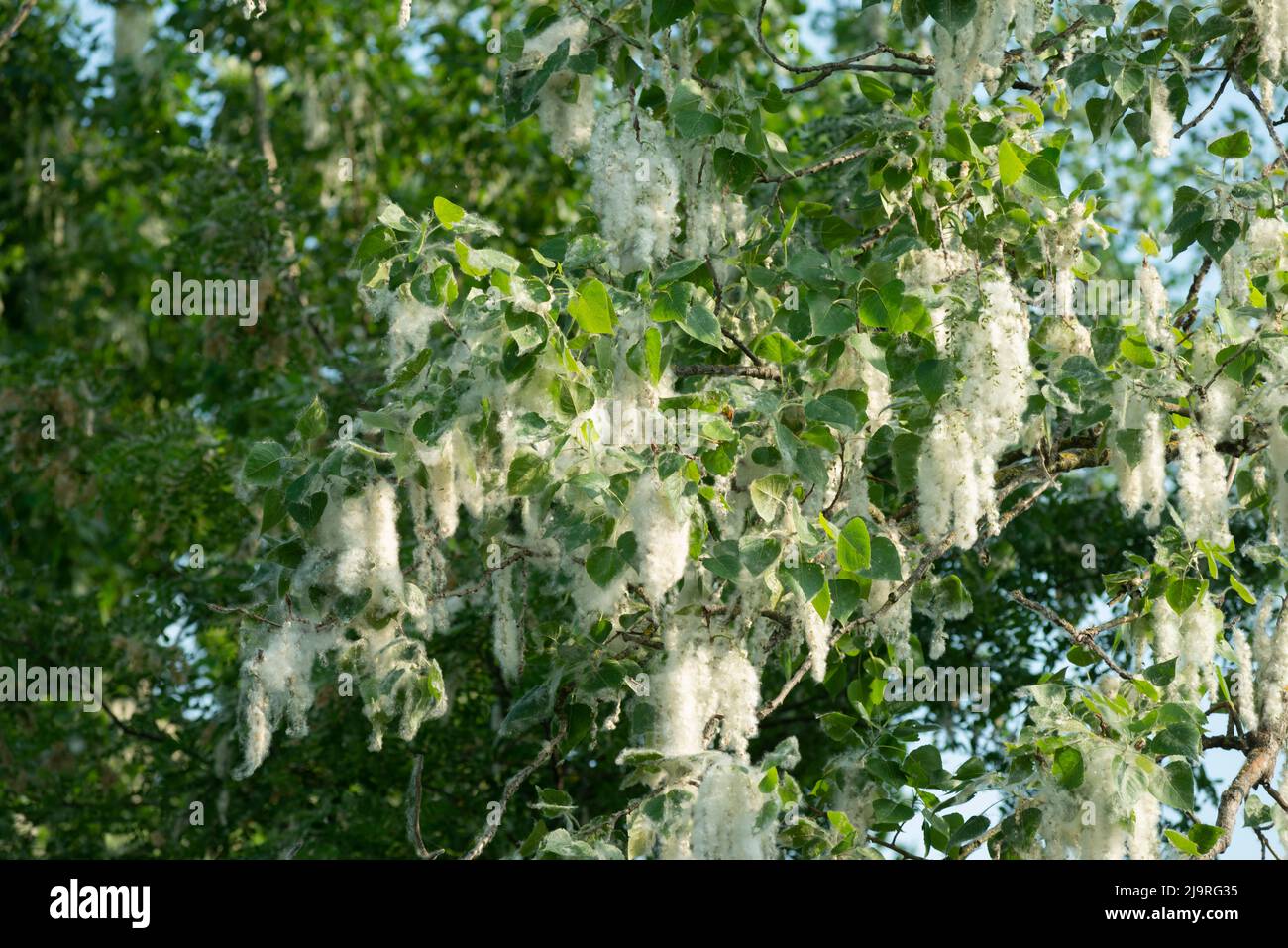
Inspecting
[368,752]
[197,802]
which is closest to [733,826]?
[368,752]

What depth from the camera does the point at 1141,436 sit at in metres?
3.03

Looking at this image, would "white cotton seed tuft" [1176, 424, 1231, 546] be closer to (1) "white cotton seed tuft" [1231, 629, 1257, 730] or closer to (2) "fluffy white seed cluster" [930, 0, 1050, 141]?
(1) "white cotton seed tuft" [1231, 629, 1257, 730]

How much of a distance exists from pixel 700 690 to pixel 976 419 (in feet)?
2.40

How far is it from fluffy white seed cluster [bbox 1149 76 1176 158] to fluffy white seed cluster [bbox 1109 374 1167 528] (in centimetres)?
51

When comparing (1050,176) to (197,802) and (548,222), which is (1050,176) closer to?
(197,802)

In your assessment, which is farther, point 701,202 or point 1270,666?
point 1270,666

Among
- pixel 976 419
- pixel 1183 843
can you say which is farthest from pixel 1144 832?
pixel 976 419

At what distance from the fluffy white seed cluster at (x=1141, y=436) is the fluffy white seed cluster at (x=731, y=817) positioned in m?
1.04

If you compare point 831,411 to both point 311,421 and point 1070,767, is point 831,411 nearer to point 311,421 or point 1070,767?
point 1070,767

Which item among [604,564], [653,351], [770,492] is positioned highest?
[653,351]

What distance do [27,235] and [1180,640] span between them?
8184 millimetres

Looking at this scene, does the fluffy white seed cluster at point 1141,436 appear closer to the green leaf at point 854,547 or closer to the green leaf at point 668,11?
the green leaf at point 854,547

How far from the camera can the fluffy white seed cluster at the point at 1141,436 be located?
3.02m

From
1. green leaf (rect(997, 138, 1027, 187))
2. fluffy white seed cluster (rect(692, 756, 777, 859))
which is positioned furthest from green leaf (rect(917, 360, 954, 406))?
fluffy white seed cluster (rect(692, 756, 777, 859))
